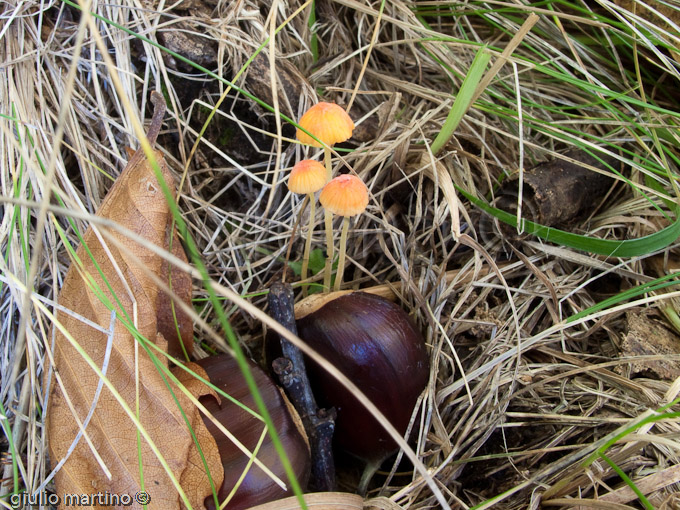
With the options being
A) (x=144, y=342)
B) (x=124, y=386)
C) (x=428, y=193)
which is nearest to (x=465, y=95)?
(x=428, y=193)

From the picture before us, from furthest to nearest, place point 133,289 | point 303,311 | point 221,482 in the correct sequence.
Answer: point 303,311, point 133,289, point 221,482

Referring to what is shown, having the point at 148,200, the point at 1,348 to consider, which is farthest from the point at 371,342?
the point at 1,348

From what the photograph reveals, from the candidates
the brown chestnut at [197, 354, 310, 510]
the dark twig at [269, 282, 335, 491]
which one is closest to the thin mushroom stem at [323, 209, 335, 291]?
the dark twig at [269, 282, 335, 491]

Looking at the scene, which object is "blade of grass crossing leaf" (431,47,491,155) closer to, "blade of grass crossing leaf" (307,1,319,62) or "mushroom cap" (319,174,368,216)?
"mushroom cap" (319,174,368,216)

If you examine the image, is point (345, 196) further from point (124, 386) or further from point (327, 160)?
point (124, 386)

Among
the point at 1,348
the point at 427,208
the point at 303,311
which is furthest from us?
the point at 427,208

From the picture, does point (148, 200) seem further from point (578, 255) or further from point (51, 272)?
point (578, 255)
